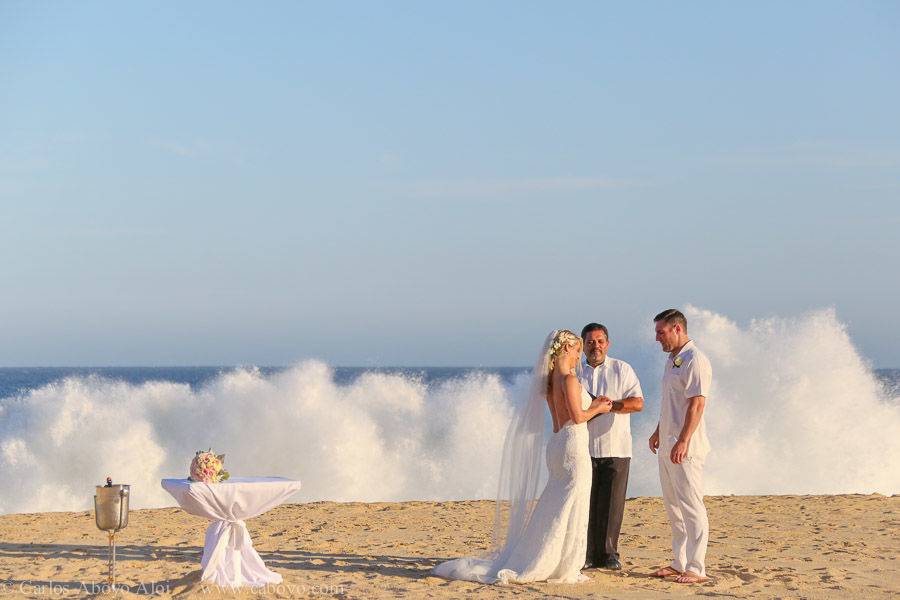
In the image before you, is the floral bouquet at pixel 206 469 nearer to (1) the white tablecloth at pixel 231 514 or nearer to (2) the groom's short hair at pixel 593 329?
(1) the white tablecloth at pixel 231 514

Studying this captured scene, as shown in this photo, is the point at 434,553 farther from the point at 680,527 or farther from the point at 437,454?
the point at 437,454

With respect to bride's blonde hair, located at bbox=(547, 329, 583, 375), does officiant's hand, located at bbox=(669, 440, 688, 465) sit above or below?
below

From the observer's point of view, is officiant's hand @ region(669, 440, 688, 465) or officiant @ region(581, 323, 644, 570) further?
officiant @ region(581, 323, 644, 570)

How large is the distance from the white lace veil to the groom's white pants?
907mm

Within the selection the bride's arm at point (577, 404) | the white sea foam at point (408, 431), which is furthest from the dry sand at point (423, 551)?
the white sea foam at point (408, 431)

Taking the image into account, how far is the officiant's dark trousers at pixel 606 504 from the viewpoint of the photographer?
25.6 feet

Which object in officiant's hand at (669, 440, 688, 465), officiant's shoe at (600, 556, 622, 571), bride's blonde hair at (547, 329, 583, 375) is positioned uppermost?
bride's blonde hair at (547, 329, 583, 375)

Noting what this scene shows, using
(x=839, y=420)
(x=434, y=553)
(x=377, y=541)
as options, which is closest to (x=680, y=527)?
(x=434, y=553)

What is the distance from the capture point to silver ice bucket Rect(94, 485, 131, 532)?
704 cm

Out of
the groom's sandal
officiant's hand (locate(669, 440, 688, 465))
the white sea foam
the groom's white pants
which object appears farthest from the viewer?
the white sea foam

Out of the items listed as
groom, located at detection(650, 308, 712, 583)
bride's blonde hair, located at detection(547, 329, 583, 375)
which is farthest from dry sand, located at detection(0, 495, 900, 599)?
bride's blonde hair, located at detection(547, 329, 583, 375)

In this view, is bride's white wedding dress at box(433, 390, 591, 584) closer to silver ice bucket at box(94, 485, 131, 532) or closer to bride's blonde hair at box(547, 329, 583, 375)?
bride's blonde hair at box(547, 329, 583, 375)

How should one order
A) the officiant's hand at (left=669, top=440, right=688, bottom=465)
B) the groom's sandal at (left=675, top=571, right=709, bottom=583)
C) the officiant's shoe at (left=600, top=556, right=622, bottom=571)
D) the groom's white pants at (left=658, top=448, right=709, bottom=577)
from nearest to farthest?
the officiant's hand at (left=669, top=440, right=688, bottom=465), the groom's white pants at (left=658, top=448, right=709, bottom=577), the groom's sandal at (left=675, top=571, right=709, bottom=583), the officiant's shoe at (left=600, top=556, right=622, bottom=571)

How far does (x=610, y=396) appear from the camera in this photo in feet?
25.6
